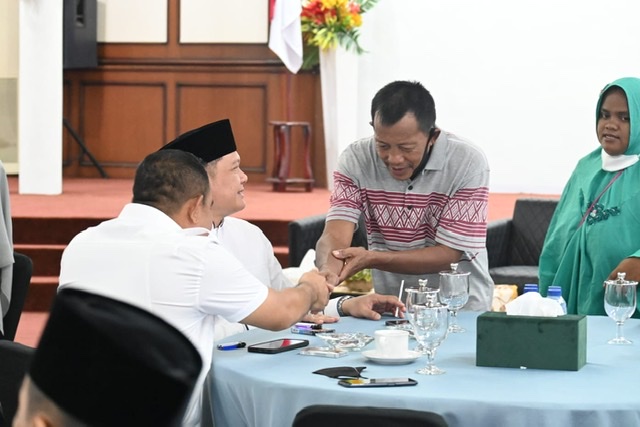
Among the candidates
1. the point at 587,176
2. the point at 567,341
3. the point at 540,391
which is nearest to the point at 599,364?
the point at 567,341

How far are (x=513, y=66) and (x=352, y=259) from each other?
265 inches

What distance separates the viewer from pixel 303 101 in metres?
10.4

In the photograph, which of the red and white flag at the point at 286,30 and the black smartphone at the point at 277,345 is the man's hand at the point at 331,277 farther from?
the red and white flag at the point at 286,30

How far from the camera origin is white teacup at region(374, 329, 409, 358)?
9.64 feet

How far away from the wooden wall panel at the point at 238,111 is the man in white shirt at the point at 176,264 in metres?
7.54

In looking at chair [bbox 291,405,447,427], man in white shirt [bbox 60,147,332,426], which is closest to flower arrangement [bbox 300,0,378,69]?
man in white shirt [bbox 60,147,332,426]

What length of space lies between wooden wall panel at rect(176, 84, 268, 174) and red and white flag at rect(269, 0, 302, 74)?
832 millimetres

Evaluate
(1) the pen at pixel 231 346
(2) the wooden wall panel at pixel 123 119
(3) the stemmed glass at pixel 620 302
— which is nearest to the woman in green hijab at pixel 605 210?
(3) the stemmed glass at pixel 620 302

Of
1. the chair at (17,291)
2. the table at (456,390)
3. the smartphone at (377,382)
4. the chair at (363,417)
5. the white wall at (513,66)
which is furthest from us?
the white wall at (513,66)

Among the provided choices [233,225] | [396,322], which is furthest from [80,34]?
[396,322]

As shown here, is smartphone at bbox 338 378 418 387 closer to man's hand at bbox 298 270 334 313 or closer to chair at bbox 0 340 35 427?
man's hand at bbox 298 270 334 313

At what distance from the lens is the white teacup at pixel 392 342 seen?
2.94 m

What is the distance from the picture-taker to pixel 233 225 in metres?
3.72

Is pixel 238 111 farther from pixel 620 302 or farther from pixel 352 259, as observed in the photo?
pixel 620 302
